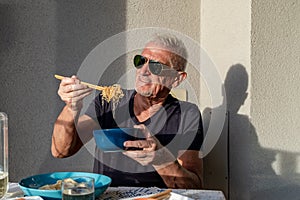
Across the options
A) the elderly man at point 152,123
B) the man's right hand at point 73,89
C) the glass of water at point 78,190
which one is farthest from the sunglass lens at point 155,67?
the glass of water at point 78,190

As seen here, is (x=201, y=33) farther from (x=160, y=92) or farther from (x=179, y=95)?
(x=160, y=92)

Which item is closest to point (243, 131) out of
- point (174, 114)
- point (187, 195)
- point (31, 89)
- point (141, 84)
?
point (174, 114)

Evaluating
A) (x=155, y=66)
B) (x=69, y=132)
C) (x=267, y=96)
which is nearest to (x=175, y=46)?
(x=155, y=66)

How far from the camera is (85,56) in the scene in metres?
2.15

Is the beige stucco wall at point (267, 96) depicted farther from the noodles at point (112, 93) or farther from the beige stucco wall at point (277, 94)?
the noodles at point (112, 93)

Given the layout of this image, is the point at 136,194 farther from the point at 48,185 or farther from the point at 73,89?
the point at 73,89

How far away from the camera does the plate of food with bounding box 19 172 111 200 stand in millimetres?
1134

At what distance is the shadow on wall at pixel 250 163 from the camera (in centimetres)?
166

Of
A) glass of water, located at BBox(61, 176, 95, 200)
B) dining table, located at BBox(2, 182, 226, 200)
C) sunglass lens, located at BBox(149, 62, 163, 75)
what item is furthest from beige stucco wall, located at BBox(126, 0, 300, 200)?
glass of water, located at BBox(61, 176, 95, 200)

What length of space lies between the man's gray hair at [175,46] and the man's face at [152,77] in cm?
2

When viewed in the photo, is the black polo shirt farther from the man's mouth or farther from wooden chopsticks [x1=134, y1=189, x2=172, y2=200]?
wooden chopsticks [x1=134, y1=189, x2=172, y2=200]

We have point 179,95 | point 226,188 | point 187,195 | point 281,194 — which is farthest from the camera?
point 179,95

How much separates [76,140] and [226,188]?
657 millimetres

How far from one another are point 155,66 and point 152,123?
221mm
